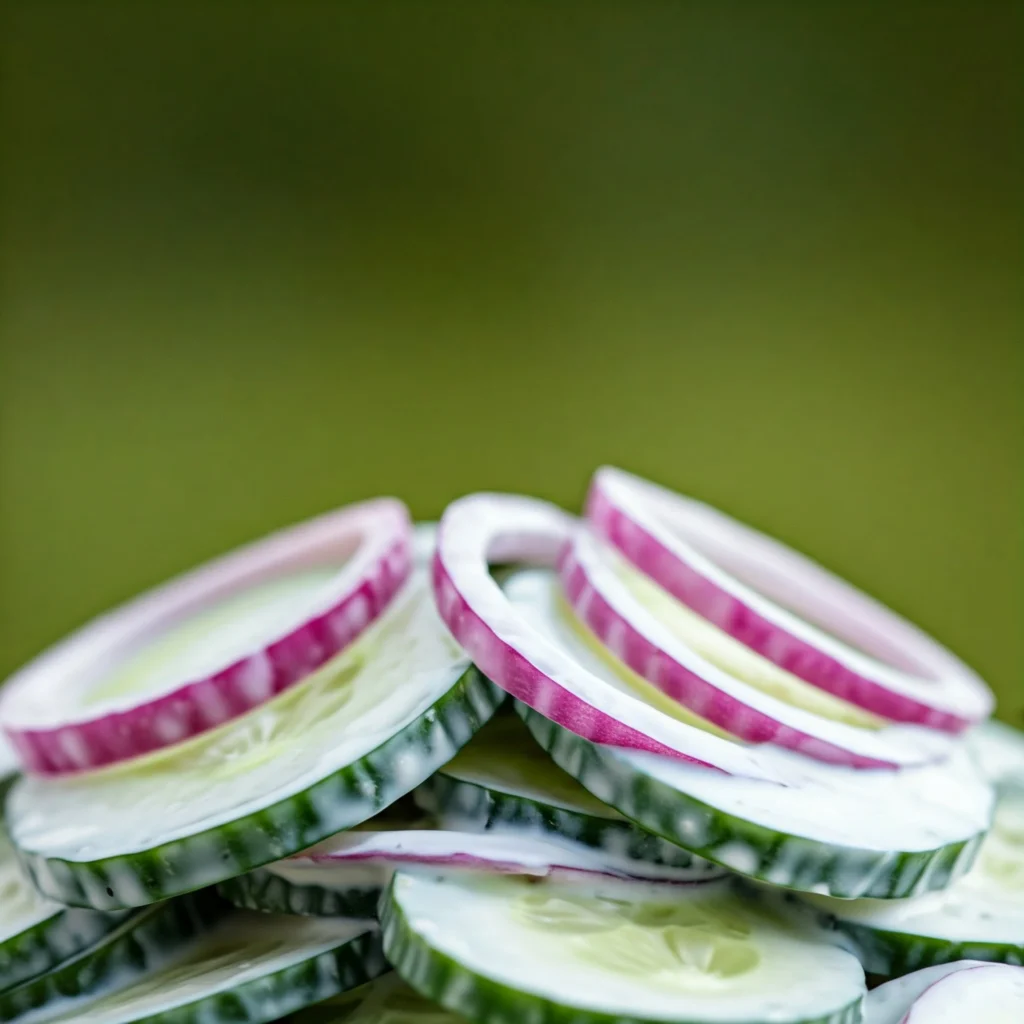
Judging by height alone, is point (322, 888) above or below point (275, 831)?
below

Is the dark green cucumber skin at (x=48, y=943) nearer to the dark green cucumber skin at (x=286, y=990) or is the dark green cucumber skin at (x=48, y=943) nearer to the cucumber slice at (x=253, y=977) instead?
the cucumber slice at (x=253, y=977)

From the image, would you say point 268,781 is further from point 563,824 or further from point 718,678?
point 718,678

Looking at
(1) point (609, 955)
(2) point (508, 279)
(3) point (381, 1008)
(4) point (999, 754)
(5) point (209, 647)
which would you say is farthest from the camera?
(2) point (508, 279)

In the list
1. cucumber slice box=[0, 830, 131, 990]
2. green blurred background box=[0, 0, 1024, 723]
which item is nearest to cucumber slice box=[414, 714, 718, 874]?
cucumber slice box=[0, 830, 131, 990]

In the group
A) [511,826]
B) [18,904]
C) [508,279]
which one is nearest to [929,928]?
[511,826]

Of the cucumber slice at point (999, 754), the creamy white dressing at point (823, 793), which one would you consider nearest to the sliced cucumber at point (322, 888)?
the creamy white dressing at point (823, 793)

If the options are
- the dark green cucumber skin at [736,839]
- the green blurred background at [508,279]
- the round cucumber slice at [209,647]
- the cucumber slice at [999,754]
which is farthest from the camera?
Result: the green blurred background at [508,279]

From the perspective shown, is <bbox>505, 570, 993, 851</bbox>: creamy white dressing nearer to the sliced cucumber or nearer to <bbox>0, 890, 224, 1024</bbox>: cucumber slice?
the sliced cucumber
